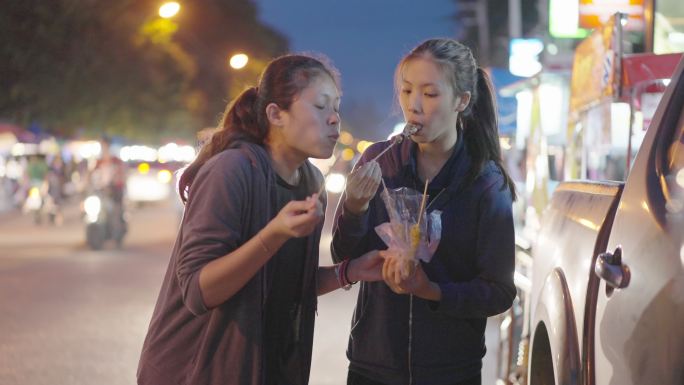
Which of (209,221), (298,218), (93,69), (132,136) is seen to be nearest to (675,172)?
(298,218)

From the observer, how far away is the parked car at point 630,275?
6.72ft

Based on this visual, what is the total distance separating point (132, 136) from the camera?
44219 millimetres

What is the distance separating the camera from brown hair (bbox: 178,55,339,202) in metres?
2.77

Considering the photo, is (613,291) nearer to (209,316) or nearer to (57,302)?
(209,316)

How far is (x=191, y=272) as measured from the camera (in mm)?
2527

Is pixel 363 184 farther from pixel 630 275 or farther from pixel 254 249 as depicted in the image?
pixel 630 275

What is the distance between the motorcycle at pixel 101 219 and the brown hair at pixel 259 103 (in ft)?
44.1

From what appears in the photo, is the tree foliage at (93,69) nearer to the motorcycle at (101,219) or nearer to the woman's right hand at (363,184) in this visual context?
the motorcycle at (101,219)

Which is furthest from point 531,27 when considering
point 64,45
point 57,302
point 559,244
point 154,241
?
point 559,244

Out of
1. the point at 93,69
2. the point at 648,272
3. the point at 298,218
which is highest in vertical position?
the point at 93,69

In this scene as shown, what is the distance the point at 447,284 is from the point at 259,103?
80 centimetres

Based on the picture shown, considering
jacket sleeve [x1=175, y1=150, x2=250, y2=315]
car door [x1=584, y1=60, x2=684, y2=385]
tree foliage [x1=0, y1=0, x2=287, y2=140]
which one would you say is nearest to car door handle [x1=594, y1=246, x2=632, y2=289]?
car door [x1=584, y1=60, x2=684, y2=385]

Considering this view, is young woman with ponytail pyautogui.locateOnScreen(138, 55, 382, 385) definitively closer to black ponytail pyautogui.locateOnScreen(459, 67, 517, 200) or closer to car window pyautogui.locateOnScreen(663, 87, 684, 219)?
black ponytail pyautogui.locateOnScreen(459, 67, 517, 200)

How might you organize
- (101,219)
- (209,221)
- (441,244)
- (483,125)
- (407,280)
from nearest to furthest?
(209,221)
(407,280)
(441,244)
(483,125)
(101,219)
